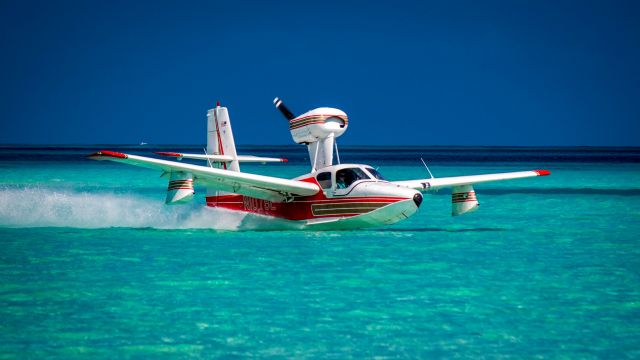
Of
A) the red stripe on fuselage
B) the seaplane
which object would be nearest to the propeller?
the seaplane

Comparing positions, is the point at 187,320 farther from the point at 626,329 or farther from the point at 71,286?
the point at 626,329

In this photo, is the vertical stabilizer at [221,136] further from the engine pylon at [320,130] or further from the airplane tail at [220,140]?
the engine pylon at [320,130]

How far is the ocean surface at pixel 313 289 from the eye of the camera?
11883 mm

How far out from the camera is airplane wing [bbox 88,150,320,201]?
74.2ft

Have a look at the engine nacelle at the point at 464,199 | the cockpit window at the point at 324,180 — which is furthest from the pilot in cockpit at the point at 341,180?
the engine nacelle at the point at 464,199

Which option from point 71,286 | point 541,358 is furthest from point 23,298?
point 541,358

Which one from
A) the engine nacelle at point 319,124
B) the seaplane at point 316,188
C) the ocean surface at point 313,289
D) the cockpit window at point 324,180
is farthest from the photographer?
the engine nacelle at point 319,124

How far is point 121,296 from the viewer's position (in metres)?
15.1

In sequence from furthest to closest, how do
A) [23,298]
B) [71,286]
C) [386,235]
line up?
[386,235] → [71,286] → [23,298]

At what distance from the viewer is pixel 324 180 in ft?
80.3

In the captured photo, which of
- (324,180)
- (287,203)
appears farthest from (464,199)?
(287,203)

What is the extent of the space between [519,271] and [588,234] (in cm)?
838

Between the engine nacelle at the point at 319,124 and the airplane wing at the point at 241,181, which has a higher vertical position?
the engine nacelle at the point at 319,124

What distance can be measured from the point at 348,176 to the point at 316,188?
96 cm
